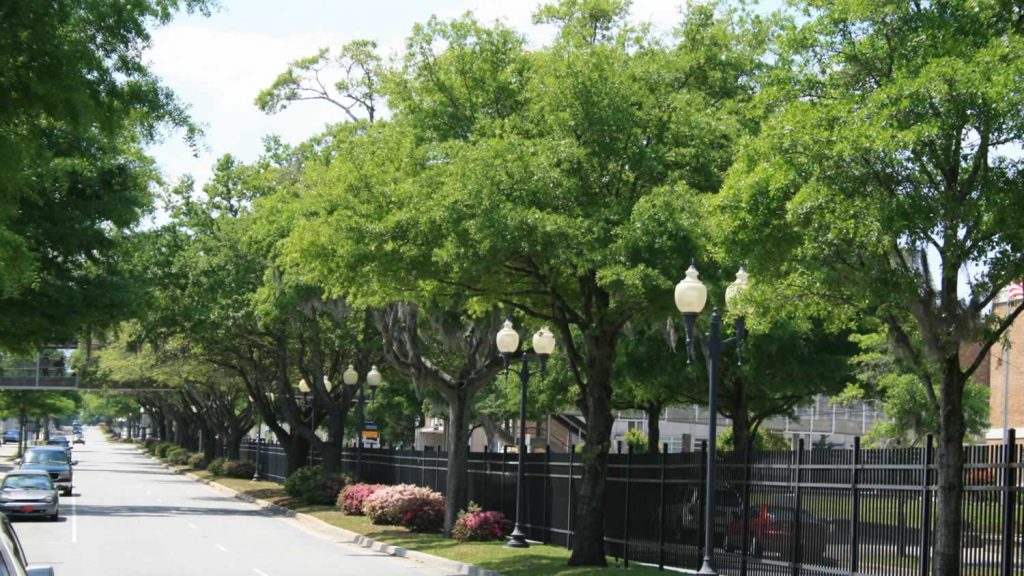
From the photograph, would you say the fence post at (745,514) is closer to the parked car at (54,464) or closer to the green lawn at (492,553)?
the green lawn at (492,553)

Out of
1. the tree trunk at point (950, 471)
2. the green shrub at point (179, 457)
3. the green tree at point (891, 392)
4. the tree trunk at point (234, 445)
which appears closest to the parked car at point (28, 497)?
the green tree at point (891, 392)

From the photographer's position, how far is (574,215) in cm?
2034

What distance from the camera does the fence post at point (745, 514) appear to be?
20094 mm

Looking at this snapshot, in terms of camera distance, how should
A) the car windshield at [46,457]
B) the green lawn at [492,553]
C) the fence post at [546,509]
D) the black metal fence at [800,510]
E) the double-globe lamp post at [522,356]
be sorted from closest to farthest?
the black metal fence at [800,510], the green lawn at [492,553], the double-globe lamp post at [522,356], the fence post at [546,509], the car windshield at [46,457]

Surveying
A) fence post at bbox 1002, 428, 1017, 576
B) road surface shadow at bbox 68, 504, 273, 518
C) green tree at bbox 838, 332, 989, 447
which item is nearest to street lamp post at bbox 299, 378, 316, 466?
road surface shadow at bbox 68, 504, 273, 518

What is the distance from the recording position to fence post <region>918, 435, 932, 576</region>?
15.4 m

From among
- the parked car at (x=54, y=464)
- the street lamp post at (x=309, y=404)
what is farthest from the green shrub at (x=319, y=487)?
the parked car at (x=54, y=464)

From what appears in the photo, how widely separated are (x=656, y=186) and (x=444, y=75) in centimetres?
479

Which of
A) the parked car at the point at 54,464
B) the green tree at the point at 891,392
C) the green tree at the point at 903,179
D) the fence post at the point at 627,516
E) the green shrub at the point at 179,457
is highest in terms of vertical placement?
the green tree at the point at 903,179

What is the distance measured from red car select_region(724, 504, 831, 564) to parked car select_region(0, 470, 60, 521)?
828 inches

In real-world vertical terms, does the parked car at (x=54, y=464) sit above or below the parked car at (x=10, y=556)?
below

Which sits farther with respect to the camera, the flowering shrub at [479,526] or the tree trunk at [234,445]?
the tree trunk at [234,445]

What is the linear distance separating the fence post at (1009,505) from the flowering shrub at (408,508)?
20.6 m

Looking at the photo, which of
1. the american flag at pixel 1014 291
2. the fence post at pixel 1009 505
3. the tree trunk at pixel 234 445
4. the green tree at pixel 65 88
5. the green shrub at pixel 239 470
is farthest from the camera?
the tree trunk at pixel 234 445
